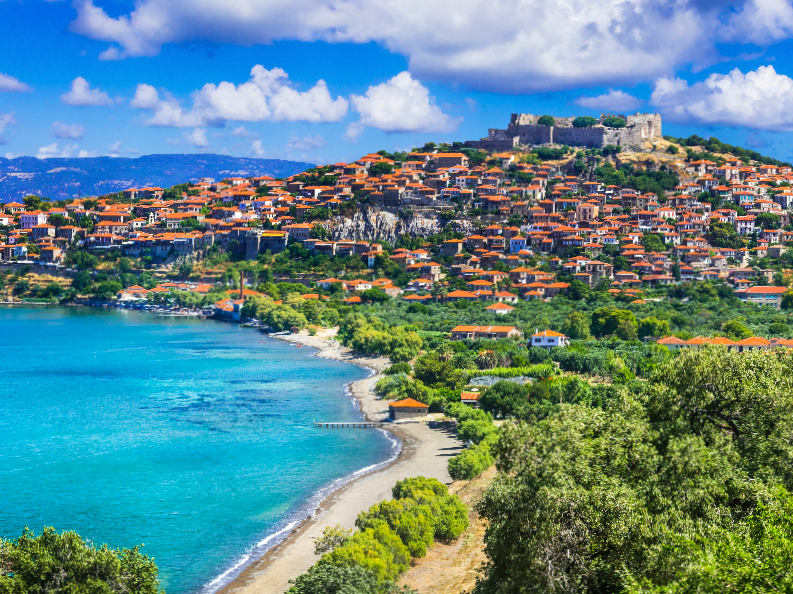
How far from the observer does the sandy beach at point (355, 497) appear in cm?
1652

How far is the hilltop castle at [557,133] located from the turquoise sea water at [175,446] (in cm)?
4700

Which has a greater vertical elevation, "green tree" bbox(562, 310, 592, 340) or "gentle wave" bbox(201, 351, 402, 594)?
"green tree" bbox(562, 310, 592, 340)

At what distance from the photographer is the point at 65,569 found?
41.3 ft

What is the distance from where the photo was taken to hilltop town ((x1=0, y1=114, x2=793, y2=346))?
62594 millimetres

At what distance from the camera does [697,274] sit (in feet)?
201

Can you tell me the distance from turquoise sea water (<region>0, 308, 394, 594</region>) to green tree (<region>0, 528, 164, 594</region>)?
335 centimetres

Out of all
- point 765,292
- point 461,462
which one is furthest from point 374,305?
point 461,462

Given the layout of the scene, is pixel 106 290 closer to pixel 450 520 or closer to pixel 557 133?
pixel 557 133

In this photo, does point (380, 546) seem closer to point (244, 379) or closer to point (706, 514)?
point (706, 514)

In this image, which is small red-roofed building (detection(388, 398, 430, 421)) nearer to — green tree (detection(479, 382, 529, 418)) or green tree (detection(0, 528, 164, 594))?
green tree (detection(479, 382, 529, 418))

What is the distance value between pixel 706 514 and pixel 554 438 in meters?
1.96

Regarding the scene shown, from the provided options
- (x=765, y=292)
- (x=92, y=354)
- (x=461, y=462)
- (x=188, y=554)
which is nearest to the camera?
(x=188, y=554)

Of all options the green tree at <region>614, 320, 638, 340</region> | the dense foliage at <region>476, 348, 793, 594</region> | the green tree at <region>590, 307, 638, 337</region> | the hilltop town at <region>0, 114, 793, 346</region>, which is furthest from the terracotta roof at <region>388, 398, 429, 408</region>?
the hilltop town at <region>0, 114, 793, 346</region>

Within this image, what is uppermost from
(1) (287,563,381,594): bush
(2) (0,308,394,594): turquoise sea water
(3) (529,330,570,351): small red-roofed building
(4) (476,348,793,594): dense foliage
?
(4) (476,348,793,594): dense foliage
